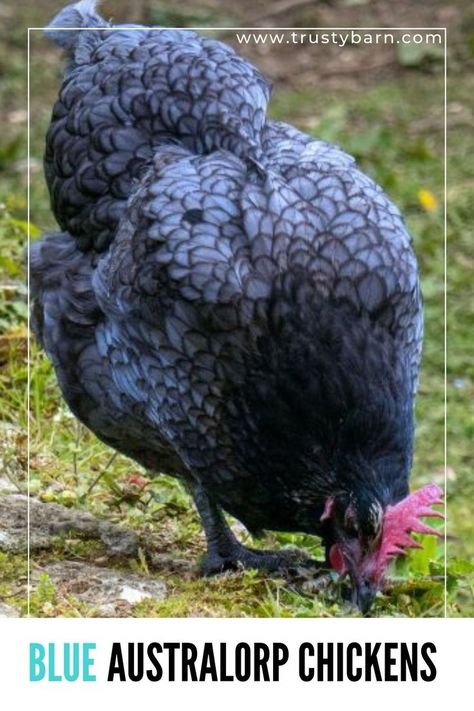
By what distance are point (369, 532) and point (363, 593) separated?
16 cm

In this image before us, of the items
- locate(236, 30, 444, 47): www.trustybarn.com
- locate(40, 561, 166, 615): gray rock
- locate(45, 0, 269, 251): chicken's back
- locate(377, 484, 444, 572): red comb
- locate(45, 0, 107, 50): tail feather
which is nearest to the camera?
locate(377, 484, 444, 572): red comb

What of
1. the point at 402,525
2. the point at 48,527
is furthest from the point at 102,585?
the point at 402,525

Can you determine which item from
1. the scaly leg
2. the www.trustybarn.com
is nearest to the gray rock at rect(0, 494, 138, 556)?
the scaly leg

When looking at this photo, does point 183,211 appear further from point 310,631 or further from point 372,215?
point 310,631

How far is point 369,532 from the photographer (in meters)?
3.09

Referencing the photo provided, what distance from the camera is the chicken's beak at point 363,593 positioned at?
315cm

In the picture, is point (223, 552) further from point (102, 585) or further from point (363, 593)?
point (363, 593)

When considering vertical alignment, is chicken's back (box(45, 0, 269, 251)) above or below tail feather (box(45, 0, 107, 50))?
below

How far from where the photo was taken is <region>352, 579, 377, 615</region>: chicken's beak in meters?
3.15

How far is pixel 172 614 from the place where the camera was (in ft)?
11.0

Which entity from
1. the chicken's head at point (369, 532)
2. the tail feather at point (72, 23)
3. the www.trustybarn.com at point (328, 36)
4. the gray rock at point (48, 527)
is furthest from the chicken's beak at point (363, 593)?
the www.trustybarn.com at point (328, 36)

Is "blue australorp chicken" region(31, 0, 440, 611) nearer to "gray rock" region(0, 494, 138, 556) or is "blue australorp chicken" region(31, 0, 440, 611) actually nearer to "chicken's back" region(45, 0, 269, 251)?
"chicken's back" region(45, 0, 269, 251)

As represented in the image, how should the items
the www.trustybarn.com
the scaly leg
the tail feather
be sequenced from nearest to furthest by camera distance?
1. the scaly leg
2. the tail feather
3. the www.trustybarn.com

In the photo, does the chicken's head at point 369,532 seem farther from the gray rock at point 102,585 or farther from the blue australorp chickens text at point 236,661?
the gray rock at point 102,585
